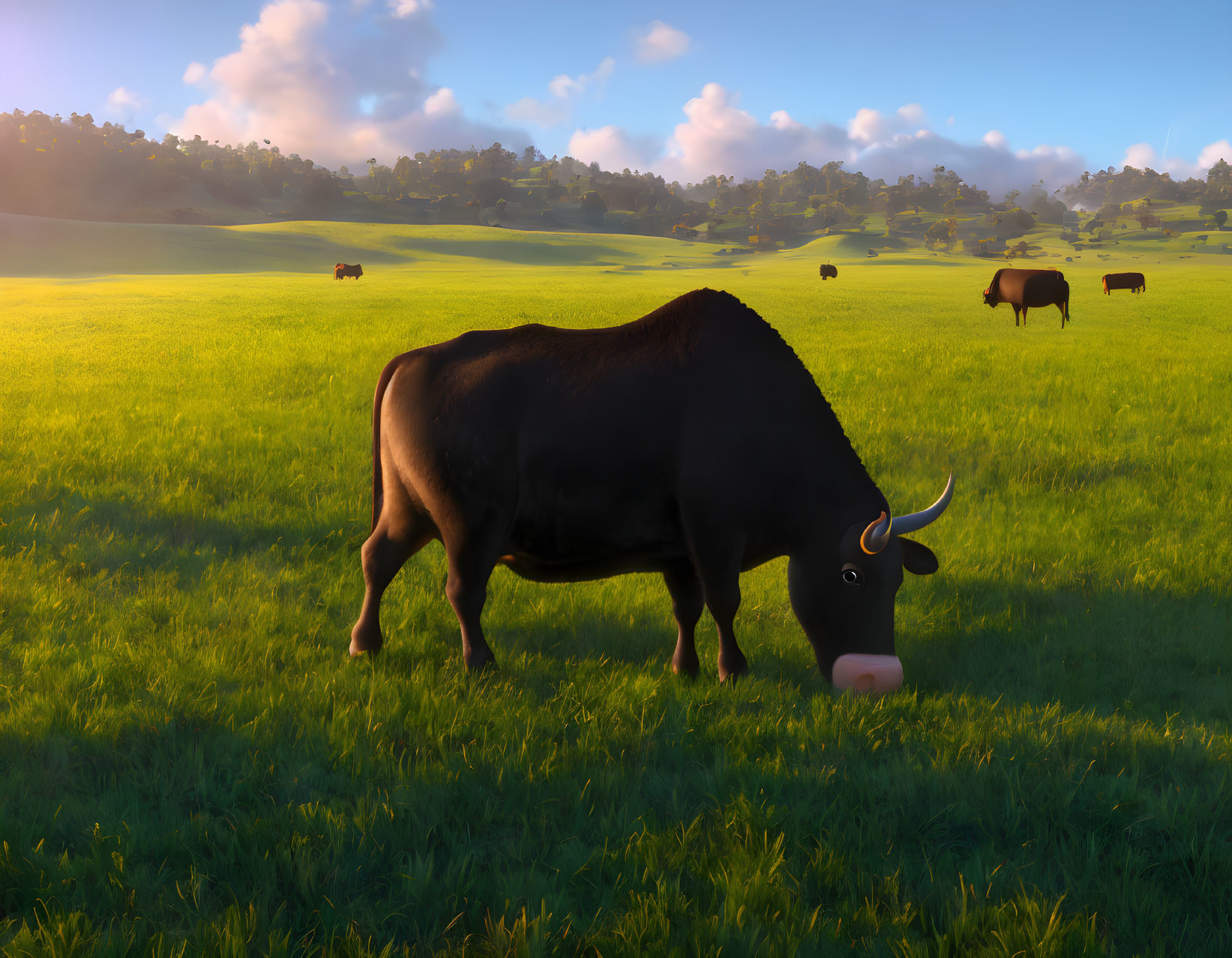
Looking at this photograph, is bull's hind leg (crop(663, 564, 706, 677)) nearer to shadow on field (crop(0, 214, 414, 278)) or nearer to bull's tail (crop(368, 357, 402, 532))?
bull's tail (crop(368, 357, 402, 532))

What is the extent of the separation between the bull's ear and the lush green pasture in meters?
0.74

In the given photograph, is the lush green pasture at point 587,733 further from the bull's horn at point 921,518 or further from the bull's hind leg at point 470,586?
the bull's horn at point 921,518

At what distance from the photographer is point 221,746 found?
13.0 feet

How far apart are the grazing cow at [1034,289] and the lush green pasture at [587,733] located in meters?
19.5

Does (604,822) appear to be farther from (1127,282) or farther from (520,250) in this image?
(520,250)

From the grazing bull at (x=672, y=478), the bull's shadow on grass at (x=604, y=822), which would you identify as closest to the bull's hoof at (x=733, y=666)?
the grazing bull at (x=672, y=478)

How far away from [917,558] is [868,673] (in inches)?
29.0

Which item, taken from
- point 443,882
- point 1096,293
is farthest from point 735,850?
point 1096,293

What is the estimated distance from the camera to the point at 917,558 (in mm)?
4680

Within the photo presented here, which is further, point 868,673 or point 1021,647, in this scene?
point 1021,647

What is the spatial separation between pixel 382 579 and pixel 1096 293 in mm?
48842

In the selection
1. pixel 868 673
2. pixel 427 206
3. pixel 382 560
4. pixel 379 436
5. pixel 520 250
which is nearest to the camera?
pixel 868 673

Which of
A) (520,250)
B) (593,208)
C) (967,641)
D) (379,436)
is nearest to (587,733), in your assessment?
(379,436)

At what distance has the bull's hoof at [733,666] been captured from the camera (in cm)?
487
